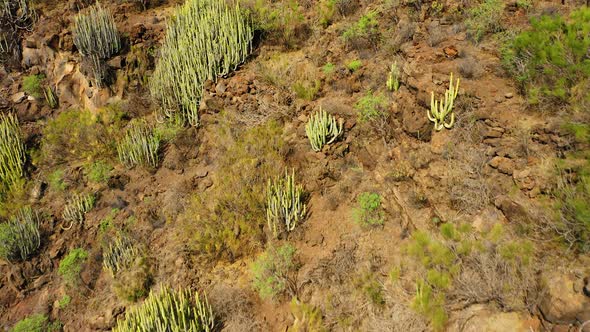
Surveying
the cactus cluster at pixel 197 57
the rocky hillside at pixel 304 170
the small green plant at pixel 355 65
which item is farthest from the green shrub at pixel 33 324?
the small green plant at pixel 355 65

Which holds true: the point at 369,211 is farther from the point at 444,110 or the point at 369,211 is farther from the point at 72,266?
the point at 72,266

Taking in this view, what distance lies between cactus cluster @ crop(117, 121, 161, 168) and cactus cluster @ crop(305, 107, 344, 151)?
3.19 meters

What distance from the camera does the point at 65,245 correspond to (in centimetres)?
613

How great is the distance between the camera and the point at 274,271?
4.73 m

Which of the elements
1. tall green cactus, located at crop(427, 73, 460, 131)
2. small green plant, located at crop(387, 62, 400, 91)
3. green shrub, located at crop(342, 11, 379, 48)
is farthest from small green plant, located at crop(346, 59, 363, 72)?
tall green cactus, located at crop(427, 73, 460, 131)

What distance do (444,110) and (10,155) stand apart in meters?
8.27

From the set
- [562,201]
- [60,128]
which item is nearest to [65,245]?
[60,128]

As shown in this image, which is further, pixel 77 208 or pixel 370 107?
pixel 77 208

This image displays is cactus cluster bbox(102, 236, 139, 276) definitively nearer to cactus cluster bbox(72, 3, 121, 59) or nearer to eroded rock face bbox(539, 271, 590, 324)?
cactus cluster bbox(72, 3, 121, 59)

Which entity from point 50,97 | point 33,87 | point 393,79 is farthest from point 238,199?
point 33,87

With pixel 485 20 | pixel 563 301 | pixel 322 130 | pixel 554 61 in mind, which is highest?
pixel 485 20

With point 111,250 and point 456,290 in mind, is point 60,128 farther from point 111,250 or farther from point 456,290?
point 456,290

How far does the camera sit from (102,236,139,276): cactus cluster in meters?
5.46

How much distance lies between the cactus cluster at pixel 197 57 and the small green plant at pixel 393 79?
333 centimetres
